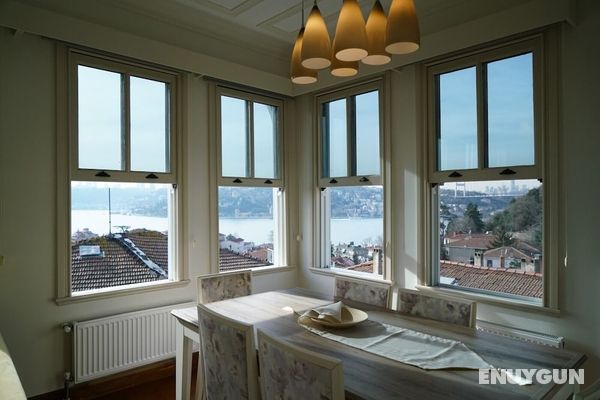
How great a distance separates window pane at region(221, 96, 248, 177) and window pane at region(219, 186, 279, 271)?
210 millimetres

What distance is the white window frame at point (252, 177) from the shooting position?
369 cm

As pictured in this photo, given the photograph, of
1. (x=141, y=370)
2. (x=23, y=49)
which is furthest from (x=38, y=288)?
(x=23, y=49)

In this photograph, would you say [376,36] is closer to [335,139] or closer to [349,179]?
[349,179]

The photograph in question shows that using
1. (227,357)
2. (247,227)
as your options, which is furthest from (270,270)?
(227,357)

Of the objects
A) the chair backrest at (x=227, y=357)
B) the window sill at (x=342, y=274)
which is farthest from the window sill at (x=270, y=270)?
the chair backrest at (x=227, y=357)

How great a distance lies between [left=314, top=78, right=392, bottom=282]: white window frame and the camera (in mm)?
3557

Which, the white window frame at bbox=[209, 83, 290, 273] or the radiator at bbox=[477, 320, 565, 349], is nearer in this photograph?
the radiator at bbox=[477, 320, 565, 349]

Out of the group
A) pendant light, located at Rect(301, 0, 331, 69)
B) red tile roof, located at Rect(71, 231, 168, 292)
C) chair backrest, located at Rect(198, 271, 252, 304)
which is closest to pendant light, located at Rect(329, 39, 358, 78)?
pendant light, located at Rect(301, 0, 331, 69)

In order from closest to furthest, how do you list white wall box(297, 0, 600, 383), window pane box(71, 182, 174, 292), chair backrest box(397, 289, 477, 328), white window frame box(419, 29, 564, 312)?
chair backrest box(397, 289, 477, 328) → white wall box(297, 0, 600, 383) → white window frame box(419, 29, 564, 312) → window pane box(71, 182, 174, 292)

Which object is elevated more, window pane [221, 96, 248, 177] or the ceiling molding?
the ceiling molding

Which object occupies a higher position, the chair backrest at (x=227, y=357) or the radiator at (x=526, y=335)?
the chair backrest at (x=227, y=357)

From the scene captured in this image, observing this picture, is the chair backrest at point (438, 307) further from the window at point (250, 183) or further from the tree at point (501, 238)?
the window at point (250, 183)

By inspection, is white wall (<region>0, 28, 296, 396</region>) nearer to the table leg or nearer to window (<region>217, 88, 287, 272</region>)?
the table leg

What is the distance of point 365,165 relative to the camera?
3771 mm
